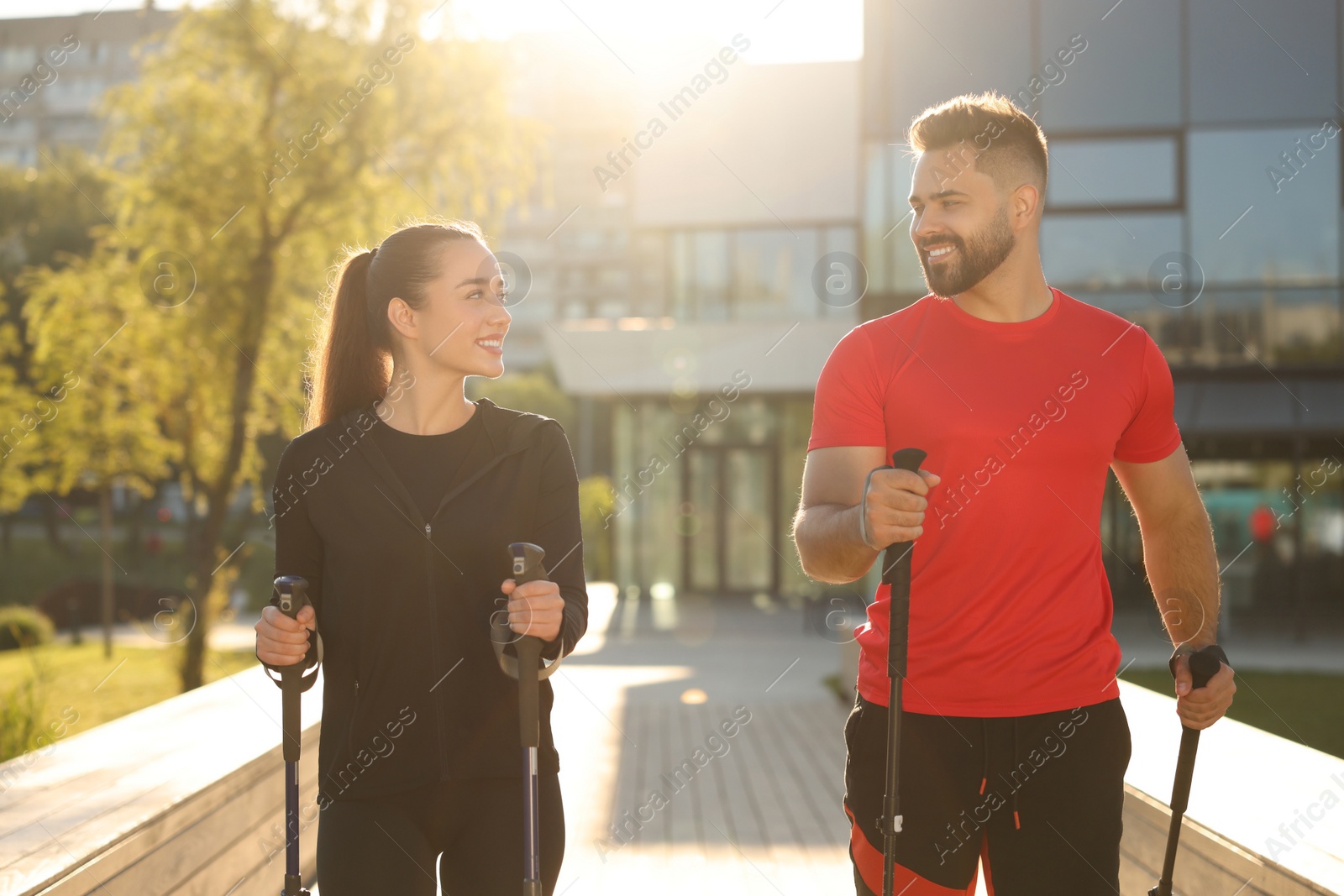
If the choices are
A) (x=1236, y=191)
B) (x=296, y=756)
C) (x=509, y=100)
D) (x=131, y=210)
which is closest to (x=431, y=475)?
(x=296, y=756)

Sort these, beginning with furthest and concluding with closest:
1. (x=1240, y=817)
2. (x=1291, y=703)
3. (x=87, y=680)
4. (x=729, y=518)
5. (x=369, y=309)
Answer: (x=729, y=518) → (x=87, y=680) → (x=1291, y=703) → (x=1240, y=817) → (x=369, y=309)

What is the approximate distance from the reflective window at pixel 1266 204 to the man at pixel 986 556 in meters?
14.3

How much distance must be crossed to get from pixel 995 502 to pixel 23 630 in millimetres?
17182

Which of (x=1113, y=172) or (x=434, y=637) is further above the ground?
(x=1113, y=172)

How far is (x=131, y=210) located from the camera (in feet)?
36.3

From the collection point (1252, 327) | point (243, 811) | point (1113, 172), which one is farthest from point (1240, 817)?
point (1252, 327)

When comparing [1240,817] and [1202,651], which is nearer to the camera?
[1202,651]

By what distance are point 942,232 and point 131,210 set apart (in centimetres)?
1027

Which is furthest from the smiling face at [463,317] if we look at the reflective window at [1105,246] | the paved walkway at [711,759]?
the reflective window at [1105,246]

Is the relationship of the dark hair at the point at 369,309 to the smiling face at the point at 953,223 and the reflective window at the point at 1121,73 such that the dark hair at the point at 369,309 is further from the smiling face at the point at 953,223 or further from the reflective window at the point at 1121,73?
the reflective window at the point at 1121,73

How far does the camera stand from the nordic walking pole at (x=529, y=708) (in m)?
2.26

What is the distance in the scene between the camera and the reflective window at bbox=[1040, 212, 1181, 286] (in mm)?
15133

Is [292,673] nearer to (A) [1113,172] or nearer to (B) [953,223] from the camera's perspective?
(B) [953,223]

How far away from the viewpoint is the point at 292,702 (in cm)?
255
